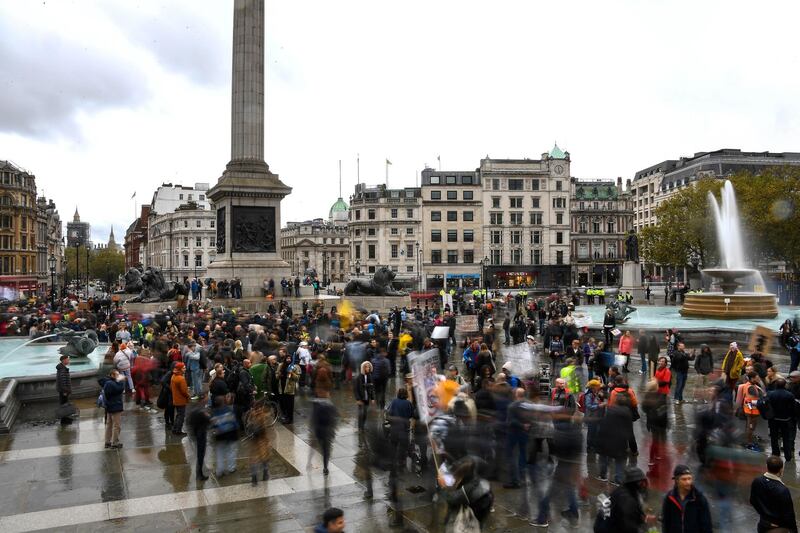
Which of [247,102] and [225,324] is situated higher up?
[247,102]

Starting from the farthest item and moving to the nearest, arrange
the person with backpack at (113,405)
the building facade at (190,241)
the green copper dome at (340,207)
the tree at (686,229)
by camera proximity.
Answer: the green copper dome at (340,207) < the building facade at (190,241) < the tree at (686,229) < the person with backpack at (113,405)

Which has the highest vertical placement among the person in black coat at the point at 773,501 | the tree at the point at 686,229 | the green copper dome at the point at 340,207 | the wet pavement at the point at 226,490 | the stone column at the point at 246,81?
the green copper dome at the point at 340,207

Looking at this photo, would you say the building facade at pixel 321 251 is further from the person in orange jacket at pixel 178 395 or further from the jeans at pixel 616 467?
the jeans at pixel 616 467

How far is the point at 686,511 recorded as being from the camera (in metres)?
6.09

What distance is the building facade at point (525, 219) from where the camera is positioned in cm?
8950

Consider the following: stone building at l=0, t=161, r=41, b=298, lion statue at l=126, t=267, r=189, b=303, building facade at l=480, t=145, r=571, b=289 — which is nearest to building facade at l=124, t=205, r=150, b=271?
stone building at l=0, t=161, r=41, b=298

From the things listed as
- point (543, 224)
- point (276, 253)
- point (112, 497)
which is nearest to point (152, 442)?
point (112, 497)

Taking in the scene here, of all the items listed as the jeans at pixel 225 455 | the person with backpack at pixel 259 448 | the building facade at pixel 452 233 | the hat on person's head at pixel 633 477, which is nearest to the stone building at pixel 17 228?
the building facade at pixel 452 233

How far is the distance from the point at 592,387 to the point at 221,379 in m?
6.69

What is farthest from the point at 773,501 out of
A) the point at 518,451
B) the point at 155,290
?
the point at 155,290

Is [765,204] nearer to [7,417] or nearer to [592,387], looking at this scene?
[592,387]

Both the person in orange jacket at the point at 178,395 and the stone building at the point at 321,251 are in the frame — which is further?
the stone building at the point at 321,251

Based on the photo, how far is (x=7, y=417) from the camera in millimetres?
13477

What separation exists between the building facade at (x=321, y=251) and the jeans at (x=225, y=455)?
139 metres
